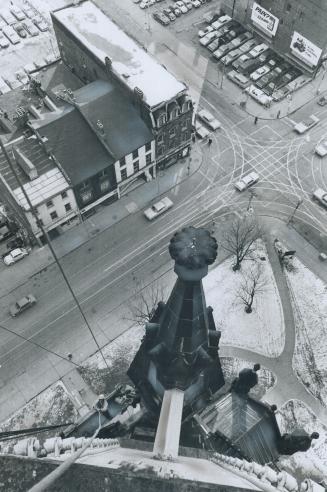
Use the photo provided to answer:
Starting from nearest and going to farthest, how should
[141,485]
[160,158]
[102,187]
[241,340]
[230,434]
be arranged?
[141,485] < [230,434] < [241,340] < [102,187] < [160,158]

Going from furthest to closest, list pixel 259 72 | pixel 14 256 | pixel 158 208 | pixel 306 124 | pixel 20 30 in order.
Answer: pixel 20 30
pixel 259 72
pixel 306 124
pixel 158 208
pixel 14 256

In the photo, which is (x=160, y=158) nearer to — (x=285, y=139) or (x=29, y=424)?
(x=285, y=139)

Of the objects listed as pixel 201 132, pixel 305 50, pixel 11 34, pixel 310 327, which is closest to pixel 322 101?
pixel 305 50

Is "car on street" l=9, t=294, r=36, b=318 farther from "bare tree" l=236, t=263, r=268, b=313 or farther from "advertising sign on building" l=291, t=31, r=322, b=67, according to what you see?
"advertising sign on building" l=291, t=31, r=322, b=67

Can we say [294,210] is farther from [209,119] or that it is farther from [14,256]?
[14,256]

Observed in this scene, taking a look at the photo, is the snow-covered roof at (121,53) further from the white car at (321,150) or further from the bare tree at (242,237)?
the white car at (321,150)

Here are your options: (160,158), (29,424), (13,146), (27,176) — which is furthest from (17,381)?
(160,158)
